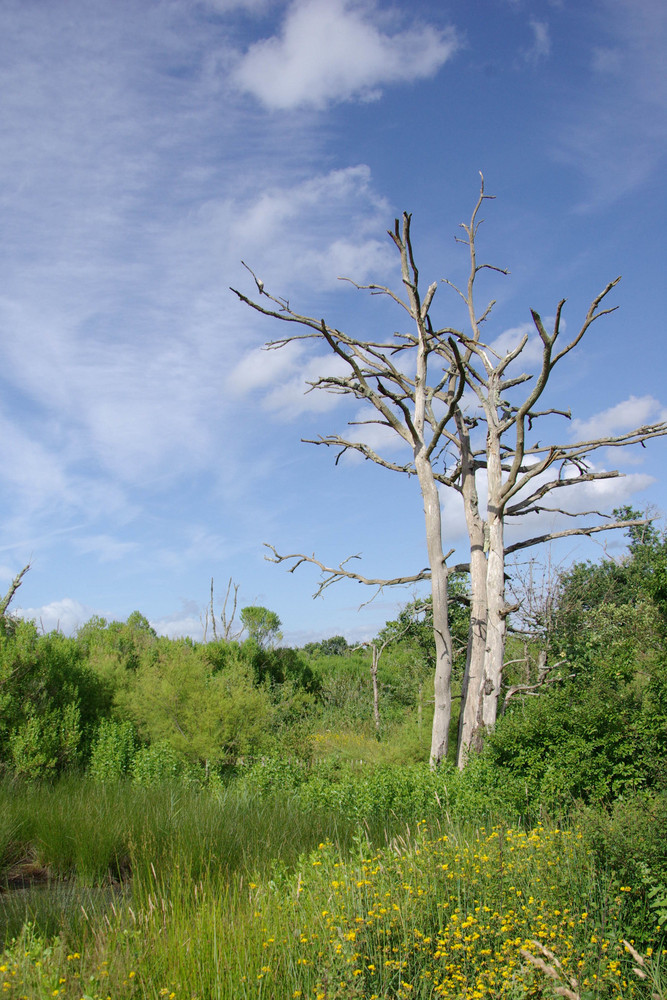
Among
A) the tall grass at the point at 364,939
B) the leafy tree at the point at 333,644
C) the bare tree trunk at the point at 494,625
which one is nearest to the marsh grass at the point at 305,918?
the tall grass at the point at 364,939

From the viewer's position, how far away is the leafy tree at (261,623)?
2050 cm

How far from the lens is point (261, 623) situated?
20.9m

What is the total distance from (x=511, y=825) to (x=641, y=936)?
305 cm

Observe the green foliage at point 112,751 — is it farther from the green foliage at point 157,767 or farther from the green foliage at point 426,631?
the green foliage at point 426,631

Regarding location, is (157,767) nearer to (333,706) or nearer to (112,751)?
(112,751)

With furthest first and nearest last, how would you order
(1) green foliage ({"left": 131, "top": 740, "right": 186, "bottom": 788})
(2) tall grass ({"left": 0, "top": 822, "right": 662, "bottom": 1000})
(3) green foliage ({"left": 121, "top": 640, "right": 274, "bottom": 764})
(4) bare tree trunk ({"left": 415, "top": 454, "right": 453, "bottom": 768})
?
(3) green foliage ({"left": 121, "top": 640, "right": 274, "bottom": 764}), (4) bare tree trunk ({"left": 415, "top": 454, "right": 453, "bottom": 768}), (1) green foliage ({"left": 131, "top": 740, "right": 186, "bottom": 788}), (2) tall grass ({"left": 0, "top": 822, "right": 662, "bottom": 1000})

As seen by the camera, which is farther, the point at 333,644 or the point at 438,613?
the point at 333,644

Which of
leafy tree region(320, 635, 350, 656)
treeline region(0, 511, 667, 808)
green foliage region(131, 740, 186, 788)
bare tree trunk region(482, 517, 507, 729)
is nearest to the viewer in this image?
treeline region(0, 511, 667, 808)

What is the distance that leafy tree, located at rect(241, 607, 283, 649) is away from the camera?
20500mm

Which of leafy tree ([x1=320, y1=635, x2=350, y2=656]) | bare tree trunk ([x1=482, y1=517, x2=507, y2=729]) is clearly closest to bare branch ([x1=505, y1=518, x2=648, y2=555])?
bare tree trunk ([x1=482, y1=517, x2=507, y2=729])

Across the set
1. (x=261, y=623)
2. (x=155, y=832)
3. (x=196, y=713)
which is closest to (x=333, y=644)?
(x=261, y=623)

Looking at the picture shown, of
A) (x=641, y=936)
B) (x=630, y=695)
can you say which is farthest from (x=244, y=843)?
(x=630, y=695)

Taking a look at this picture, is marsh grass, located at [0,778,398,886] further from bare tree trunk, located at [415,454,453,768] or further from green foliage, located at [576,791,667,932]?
bare tree trunk, located at [415,454,453,768]

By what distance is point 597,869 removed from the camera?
209 inches
